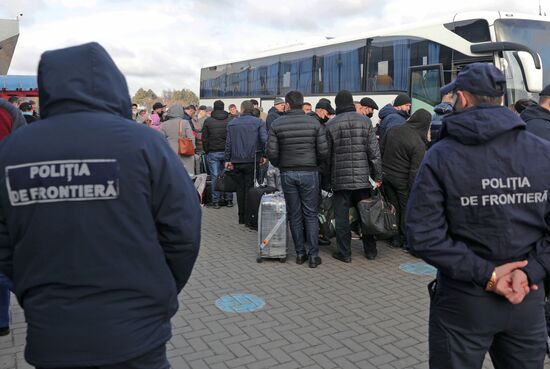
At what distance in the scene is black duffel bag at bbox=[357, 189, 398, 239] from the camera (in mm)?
5977

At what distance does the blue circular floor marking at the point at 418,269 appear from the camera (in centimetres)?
584

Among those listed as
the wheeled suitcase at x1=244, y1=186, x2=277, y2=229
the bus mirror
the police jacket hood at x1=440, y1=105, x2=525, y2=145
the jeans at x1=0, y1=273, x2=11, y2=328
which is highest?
the bus mirror

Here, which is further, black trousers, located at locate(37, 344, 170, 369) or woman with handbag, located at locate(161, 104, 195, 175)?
woman with handbag, located at locate(161, 104, 195, 175)

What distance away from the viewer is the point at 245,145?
26.2ft

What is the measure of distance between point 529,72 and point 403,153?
4.54 meters

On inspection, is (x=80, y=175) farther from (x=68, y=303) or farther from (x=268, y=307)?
(x=268, y=307)

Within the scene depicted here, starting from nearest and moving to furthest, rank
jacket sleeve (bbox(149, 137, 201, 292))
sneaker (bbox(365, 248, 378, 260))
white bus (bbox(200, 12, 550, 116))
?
jacket sleeve (bbox(149, 137, 201, 292)) → sneaker (bbox(365, 248, 378, 260)) → white bus (bbox(200, 12, 550, 116))

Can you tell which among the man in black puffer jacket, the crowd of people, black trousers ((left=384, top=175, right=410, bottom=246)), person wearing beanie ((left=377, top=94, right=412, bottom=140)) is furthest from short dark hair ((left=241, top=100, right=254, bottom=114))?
the crowd of people

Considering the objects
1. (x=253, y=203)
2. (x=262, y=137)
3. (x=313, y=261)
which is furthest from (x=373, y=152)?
(x=262, y=137)

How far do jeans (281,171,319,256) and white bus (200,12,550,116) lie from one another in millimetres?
5631

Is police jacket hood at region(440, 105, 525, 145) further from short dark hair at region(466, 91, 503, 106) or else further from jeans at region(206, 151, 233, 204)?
jeans at region(206, 151, 233, 204)

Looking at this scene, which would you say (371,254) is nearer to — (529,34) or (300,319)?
(300,319)

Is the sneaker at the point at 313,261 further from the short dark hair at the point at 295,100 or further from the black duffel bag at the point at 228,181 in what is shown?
the black duffel bag at the point at 228,181

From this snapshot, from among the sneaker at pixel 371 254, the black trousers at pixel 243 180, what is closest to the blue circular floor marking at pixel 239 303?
the sneaker at pixel 371 254
